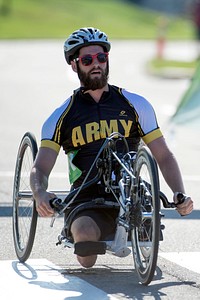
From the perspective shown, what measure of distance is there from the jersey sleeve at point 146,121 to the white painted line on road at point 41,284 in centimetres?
104

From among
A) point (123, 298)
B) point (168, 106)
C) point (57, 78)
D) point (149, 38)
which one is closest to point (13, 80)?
point (57, 78)

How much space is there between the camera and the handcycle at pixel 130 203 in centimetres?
704

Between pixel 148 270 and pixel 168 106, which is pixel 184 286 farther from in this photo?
pixel 168 106

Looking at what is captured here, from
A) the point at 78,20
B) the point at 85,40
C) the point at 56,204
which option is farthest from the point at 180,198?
the point at 78,20

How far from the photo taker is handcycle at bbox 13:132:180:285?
7.04 meters

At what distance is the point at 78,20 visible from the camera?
7200 cm

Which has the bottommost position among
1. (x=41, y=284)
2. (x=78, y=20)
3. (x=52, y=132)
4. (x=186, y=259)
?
(x=41, y=284)

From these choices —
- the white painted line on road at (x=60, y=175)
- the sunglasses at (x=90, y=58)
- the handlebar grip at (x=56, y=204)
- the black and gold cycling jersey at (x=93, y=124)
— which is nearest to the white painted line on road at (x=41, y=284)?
the handlebar grip at (x=56, y=204)

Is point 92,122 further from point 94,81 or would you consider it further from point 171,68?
point 171,68

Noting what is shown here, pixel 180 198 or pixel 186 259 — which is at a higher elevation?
pixel 180 198

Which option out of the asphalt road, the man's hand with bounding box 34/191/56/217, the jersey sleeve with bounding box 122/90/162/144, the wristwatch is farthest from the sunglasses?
the asphalt road

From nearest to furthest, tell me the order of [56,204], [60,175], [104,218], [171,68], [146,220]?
[146,220]
[56,204]
[104,218]
[60,175]
[171,68]

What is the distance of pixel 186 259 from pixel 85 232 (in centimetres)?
94

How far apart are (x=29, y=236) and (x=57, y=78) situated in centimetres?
2224
